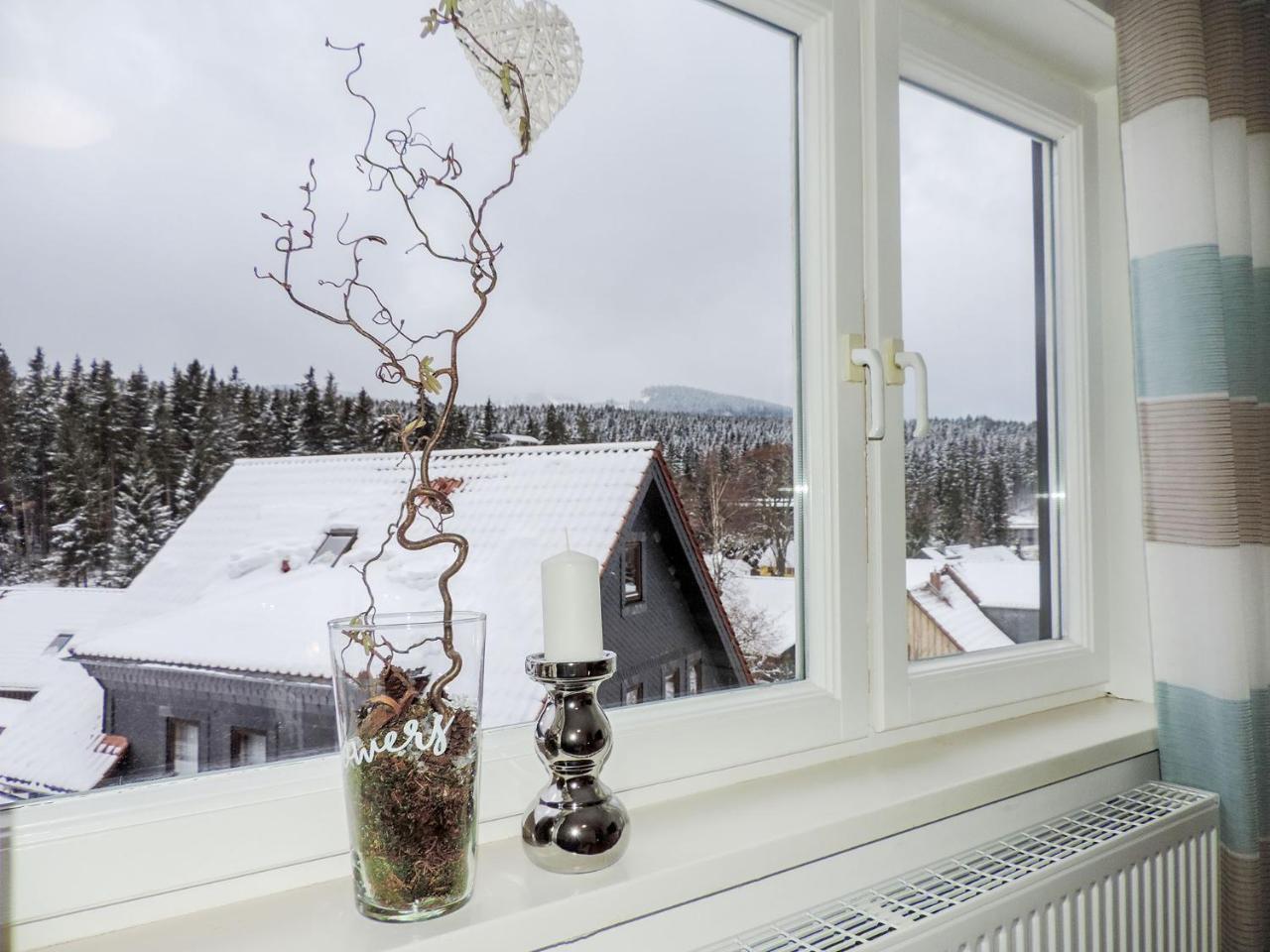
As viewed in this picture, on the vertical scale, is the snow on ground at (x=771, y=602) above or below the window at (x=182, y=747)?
above

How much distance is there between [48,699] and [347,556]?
0.88 ft

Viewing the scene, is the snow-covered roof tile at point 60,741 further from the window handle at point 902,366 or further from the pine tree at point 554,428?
the window handle at point 902,366

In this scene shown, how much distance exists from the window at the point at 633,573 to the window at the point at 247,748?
0.43 metres

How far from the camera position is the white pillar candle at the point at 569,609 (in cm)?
80

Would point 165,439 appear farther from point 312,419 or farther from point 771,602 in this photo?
point 771,602

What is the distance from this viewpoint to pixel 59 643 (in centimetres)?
71

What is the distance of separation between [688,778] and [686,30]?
0.95 metres

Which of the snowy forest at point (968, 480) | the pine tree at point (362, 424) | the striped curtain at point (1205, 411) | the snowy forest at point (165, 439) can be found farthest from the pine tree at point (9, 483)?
the striped curtain at point (1205, 411)

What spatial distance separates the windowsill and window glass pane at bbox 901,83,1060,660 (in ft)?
0.71

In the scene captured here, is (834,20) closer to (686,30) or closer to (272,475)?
(686,30)

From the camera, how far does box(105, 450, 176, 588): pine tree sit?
0.73 metres

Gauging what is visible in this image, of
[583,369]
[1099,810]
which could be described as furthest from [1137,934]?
[583,369]

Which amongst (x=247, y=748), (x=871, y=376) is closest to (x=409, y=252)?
(x=247, y=748)

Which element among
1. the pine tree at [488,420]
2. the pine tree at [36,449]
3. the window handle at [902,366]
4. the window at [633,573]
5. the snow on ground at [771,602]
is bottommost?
the snow on ground at [771,602]
